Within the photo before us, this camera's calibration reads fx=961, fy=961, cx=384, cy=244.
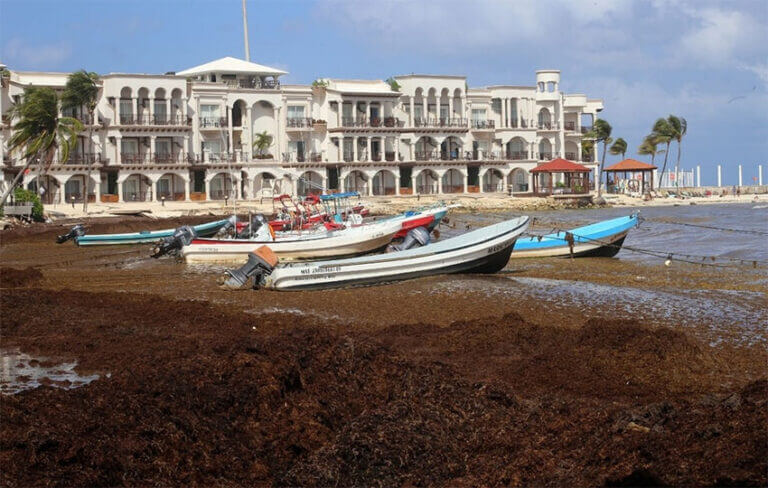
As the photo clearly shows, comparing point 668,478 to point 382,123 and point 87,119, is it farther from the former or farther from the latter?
point 382,123

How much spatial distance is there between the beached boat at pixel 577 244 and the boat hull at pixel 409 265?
384cm

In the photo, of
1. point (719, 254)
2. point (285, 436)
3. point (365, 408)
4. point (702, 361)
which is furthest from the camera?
point (719, 254)

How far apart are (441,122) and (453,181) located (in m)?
5.30

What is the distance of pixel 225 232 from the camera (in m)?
39.5

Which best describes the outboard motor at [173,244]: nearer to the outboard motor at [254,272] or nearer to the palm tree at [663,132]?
the outboard motor at [254,272]

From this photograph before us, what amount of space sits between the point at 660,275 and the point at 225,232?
2051 cm

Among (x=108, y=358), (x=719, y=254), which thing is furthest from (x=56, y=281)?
(x=719, y=254)

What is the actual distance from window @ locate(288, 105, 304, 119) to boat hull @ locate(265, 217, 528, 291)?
176ft

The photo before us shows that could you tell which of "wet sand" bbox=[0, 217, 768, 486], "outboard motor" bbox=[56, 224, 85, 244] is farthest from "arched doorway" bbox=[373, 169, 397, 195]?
"wet sand" bbox=[0, 217, 768, 486]

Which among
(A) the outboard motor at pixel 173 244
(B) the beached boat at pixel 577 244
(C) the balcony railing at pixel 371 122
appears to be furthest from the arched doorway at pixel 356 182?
(B) the beached boat at pixel 577 244

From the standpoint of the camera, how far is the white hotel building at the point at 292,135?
70.4 meters

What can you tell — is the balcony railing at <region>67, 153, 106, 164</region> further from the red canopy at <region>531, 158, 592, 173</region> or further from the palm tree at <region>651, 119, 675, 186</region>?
the palm tree at <region>651, 119, 675, 186</region>

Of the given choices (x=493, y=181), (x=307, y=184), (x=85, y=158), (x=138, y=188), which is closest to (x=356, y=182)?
(x=307, y=184)

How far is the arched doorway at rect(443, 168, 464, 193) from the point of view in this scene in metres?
83.2
